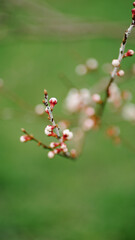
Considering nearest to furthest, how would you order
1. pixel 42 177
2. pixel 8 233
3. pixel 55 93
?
1. pixel 8 233
2. pixel 42 177
3. pixel 55 93

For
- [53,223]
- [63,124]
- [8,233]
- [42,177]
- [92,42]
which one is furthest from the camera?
[92,42]

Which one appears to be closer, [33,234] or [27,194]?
[33,234]

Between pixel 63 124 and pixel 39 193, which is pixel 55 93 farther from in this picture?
pixel 63 124

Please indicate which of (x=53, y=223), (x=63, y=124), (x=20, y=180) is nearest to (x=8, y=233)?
(x=53, y=223)

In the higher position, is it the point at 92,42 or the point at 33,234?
the point at 92,42

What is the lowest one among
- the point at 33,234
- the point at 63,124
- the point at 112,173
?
the point at 33,234

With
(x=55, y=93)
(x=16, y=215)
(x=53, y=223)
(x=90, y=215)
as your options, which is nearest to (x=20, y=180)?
(x=16, y=215)
